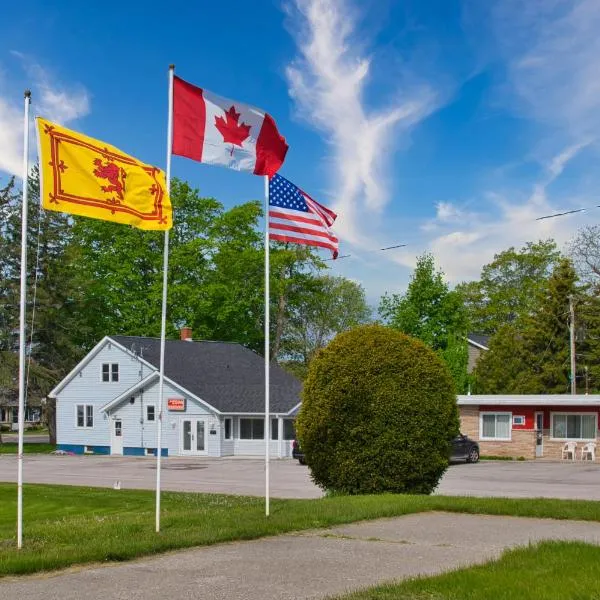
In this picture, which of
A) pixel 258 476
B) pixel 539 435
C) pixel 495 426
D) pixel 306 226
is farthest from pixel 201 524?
pixel 495 426

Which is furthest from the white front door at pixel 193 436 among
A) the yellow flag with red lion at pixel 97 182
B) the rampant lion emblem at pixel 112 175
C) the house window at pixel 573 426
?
the rampant lion emblem at pixel 112 175

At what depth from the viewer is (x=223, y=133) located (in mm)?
13031

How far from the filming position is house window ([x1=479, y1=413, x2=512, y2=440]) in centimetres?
4200

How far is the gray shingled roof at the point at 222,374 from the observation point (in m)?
45.8

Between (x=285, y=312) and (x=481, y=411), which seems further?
(x=285, y=312)

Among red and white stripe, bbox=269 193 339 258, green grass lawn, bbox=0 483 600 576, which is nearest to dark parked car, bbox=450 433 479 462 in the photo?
green grass lawn, bbox=0 483 600 576

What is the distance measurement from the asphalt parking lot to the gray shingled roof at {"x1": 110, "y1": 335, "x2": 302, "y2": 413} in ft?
12.5

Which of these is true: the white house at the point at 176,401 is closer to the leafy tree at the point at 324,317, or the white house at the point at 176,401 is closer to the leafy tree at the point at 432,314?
the leafy tree at the point at 432,314

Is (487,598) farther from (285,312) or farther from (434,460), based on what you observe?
(285,312)

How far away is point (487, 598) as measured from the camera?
7156 millimetres

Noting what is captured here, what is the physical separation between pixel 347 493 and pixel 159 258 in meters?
42.3

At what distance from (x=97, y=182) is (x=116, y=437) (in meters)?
40.0

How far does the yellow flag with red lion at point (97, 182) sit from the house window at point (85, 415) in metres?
40.8

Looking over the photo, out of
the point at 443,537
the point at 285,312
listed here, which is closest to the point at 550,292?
the point at 285,312
